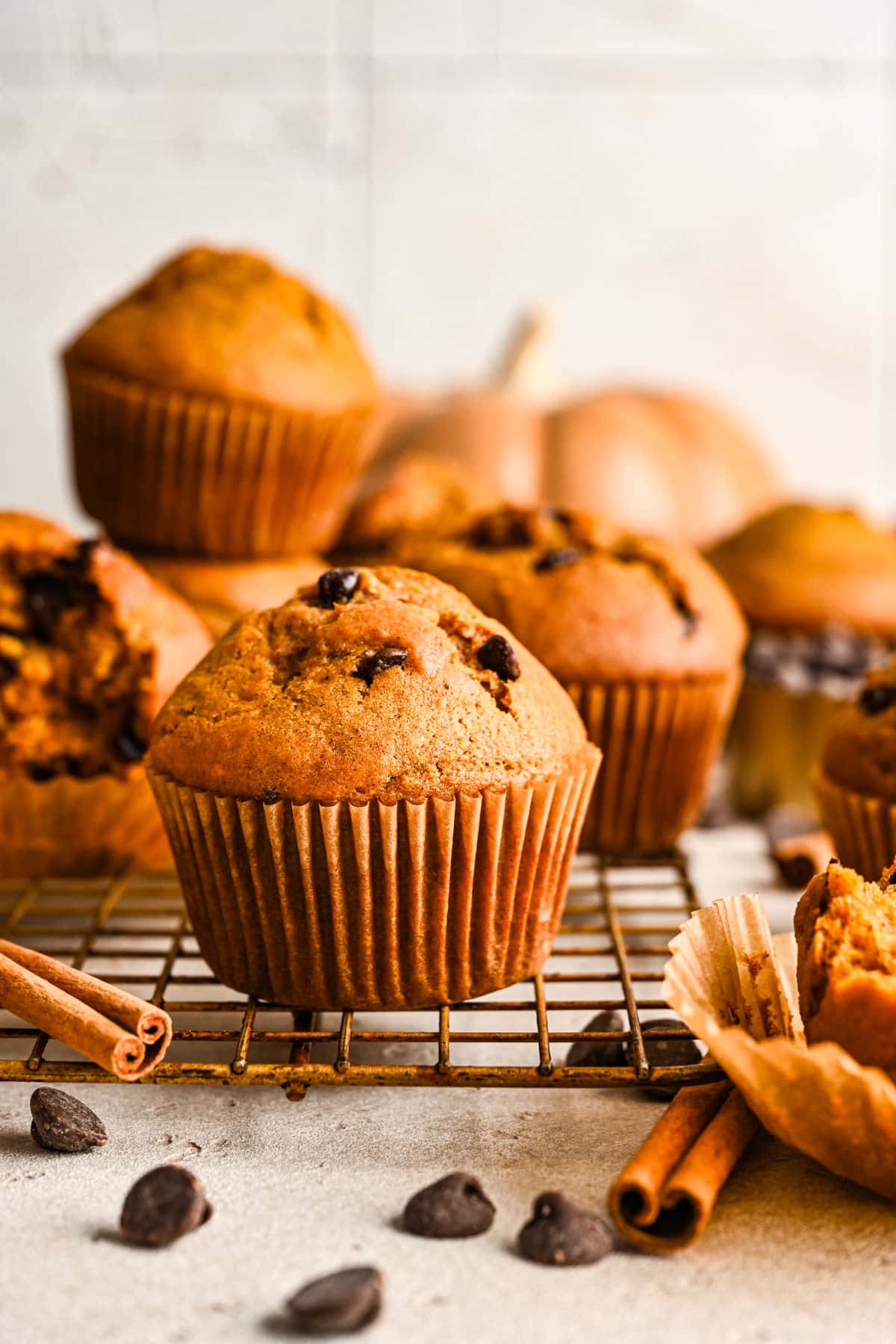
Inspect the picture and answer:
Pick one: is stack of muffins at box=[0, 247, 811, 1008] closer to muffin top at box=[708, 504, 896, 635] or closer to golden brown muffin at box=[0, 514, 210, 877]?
golden brown muffin at box=[0, 514, 210, 877]

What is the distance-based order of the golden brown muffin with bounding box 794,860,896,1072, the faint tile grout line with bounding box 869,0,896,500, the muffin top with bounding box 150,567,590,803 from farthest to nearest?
the faint tile grout line with bounding box 869,0,896,500
the muffin top with bounding box 150,567,590,803
the golden brown muffin with bounding box 794,860,896,1072

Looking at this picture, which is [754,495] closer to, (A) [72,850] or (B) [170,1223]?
(A) [72,850]

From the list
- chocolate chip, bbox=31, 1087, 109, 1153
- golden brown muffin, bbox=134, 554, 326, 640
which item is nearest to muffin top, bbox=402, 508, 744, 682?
golden brown muffin, bbox=134, 554, 326, 640

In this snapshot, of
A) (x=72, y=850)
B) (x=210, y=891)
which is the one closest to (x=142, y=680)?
(x=72, y=850)

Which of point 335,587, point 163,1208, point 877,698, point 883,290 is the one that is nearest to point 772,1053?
point 163,1208

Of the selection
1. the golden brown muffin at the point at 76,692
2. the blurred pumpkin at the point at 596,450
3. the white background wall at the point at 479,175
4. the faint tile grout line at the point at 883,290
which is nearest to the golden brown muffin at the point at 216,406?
the golden brown muffin at the point at 76,692
